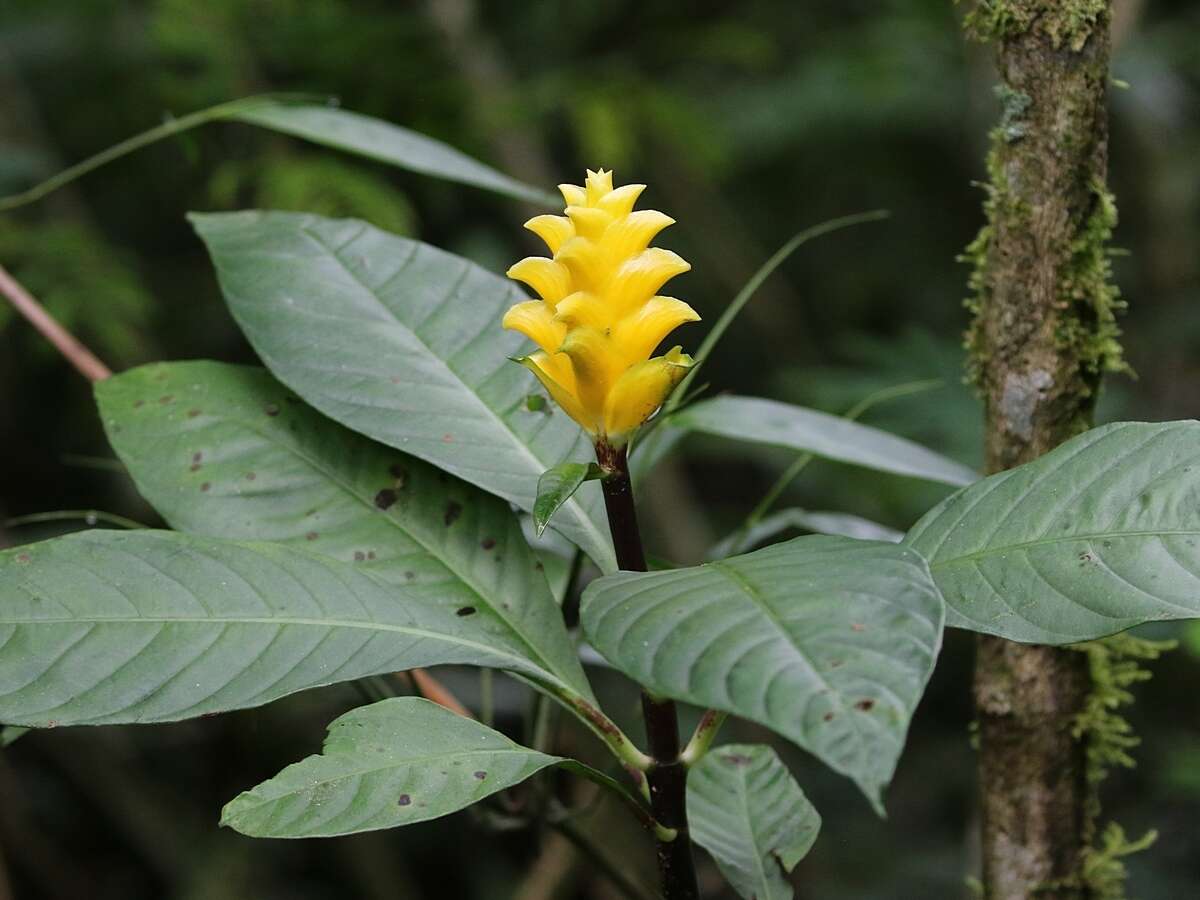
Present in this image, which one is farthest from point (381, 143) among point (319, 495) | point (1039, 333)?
point (1039, 333)

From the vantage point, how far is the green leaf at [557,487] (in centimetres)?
61

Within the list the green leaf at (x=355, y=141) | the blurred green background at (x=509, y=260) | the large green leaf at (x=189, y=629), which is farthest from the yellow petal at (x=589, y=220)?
the blurred green background at (x=509, y=260)

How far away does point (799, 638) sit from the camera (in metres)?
0.52

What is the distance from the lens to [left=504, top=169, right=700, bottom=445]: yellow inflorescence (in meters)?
0.64

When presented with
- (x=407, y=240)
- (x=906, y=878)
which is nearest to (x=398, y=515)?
(x=407, y=240)

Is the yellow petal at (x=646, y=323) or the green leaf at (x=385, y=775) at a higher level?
the yellow petal at (x=646, y=323)

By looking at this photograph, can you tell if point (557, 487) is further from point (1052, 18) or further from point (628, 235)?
point (1052, 18)

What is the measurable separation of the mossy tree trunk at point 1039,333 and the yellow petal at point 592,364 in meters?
0.33

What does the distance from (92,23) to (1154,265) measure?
105 inches

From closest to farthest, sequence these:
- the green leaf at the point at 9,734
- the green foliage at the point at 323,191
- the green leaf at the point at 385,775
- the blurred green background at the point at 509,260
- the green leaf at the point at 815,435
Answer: the green leaf at the point at 385,775, the green leaf at the point at 9,734, the green leaf at the point at 815,435, the green foliage at the point at 323,191, the blurred green background at the point at 509,260

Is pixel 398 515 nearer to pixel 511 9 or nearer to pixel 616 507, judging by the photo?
pixel 616 507

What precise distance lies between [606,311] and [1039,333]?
1.14ft

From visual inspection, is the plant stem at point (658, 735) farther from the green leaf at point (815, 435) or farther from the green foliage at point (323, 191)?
the green foliage at point (323, 191)

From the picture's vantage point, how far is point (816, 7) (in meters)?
3.71
